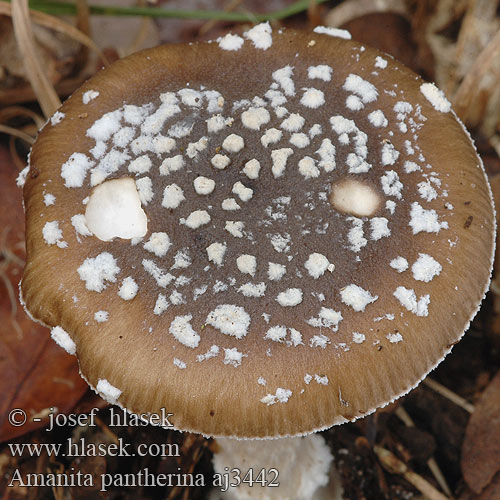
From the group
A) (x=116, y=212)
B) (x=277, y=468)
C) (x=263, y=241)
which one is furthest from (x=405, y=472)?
(x=116, y=212)

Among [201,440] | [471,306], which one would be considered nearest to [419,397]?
[201,440]

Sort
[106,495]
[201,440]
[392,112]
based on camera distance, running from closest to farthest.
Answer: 1. [392,112]
2. [106,495]
3. [201,440]

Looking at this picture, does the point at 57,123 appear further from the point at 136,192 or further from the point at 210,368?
the point at 210,368

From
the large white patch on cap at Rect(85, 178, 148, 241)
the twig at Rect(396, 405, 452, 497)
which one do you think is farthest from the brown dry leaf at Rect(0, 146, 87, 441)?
the twig at Rect(396, 405, 452, 497)

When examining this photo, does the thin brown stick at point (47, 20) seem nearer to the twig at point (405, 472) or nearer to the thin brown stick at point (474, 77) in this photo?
the thin brown stick at point (474, 77)

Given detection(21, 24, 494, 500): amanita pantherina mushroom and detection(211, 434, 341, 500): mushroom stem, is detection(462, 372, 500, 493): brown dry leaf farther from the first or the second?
detection(21, 24, 494, 500): amanita pantherina mushroom

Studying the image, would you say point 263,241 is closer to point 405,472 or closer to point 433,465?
point 405,472
